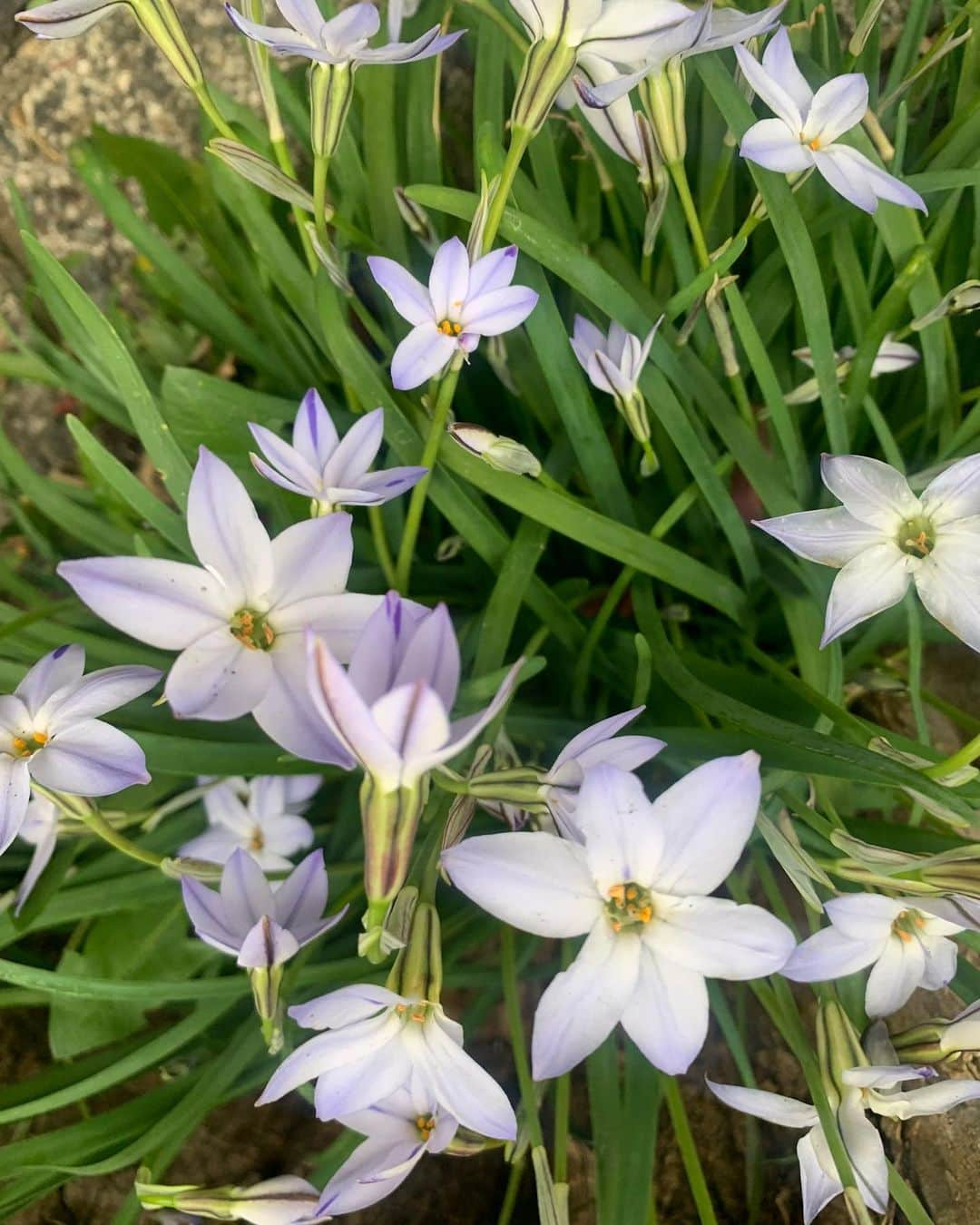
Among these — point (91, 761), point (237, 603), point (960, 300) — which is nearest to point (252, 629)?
point (237, 603)

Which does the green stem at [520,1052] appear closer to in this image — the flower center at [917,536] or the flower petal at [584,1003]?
the flower petal at [584,1003]

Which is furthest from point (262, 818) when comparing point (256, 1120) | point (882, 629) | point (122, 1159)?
point (882, 629)

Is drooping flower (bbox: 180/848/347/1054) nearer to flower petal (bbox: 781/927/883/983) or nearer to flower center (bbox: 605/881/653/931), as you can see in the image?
flower center (bbox: 605/881/653/931)

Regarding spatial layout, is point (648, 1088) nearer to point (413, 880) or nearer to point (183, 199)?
point (413, 880)

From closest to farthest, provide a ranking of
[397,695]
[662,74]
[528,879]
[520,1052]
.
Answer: [397,695]
[528,879]
[662,74]
[520,1052]

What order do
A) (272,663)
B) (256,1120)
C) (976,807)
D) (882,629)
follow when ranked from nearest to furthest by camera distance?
1. (272,663)
2. (976,807)
3. (882,629)
4. (256,1120)

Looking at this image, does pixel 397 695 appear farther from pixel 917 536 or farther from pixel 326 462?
pixel 917 536

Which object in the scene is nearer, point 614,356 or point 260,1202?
point 260,1202
